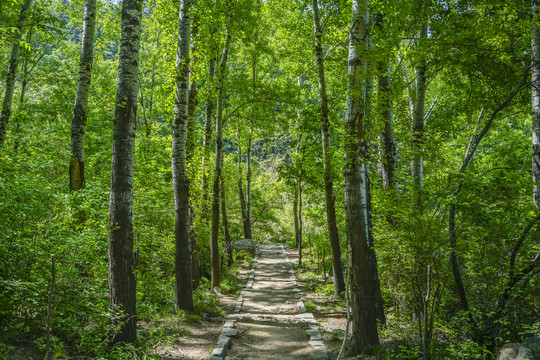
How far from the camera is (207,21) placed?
30.1 ft

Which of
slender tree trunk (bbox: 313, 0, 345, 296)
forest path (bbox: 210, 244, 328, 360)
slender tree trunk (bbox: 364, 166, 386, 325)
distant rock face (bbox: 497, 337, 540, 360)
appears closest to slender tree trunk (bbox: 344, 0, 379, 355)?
slender tree trunk (bbox: 364, 166, 386, 325)

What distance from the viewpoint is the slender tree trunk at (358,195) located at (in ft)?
16.4

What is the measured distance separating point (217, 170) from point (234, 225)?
→ 10807mm

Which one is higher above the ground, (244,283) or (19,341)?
(19,341)

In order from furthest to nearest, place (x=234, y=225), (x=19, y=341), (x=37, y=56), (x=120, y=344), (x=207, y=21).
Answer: (x=234, y=225)
(x=37, y=56)
(x=207, y=21)
(x=120, y=344)
(x=19, y=341)

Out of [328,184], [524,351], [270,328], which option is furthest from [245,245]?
[524,351]

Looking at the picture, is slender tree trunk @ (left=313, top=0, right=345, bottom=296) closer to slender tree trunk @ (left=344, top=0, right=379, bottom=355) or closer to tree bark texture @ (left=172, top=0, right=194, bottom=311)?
tree bark texture @ (left=172, top=0, right=194, bottom=311)

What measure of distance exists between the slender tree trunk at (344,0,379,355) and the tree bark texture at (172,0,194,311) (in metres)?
3.94

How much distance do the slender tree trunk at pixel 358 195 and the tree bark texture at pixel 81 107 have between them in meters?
5.58

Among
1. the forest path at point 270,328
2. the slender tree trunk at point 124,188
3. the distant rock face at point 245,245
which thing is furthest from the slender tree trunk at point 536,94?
the distant rock face at point 245,245

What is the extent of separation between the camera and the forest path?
5996 mm

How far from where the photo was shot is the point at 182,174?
25.8 feet

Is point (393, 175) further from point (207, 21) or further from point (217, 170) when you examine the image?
point (207, 21)

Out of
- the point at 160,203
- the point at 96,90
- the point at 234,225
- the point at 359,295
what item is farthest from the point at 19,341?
the point at 234,225
